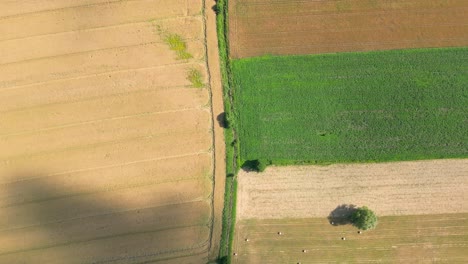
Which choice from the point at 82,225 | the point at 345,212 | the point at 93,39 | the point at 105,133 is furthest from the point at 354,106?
the point at 82,225

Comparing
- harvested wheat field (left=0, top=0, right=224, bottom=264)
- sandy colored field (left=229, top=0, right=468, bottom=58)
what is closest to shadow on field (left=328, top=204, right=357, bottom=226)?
harvested wheat field (left=0, top=0, right=224, bottom=264)

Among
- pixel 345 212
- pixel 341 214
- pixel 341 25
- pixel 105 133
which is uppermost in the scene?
pixel 341 25

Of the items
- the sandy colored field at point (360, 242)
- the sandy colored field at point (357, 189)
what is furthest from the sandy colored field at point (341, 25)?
the sandy colored field at point (360, 242)

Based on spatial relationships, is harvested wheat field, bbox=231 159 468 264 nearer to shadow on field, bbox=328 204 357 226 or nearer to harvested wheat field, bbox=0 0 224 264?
shadow on field, bbox=328 204 357 226

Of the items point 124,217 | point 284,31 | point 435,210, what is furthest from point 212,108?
point 435,210

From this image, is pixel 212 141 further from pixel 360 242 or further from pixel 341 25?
pixel 341 25

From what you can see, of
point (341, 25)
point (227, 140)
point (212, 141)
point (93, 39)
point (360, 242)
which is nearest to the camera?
point (360, 242)

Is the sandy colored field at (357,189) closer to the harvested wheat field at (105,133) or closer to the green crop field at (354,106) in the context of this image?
the green crop field at (354,106)
